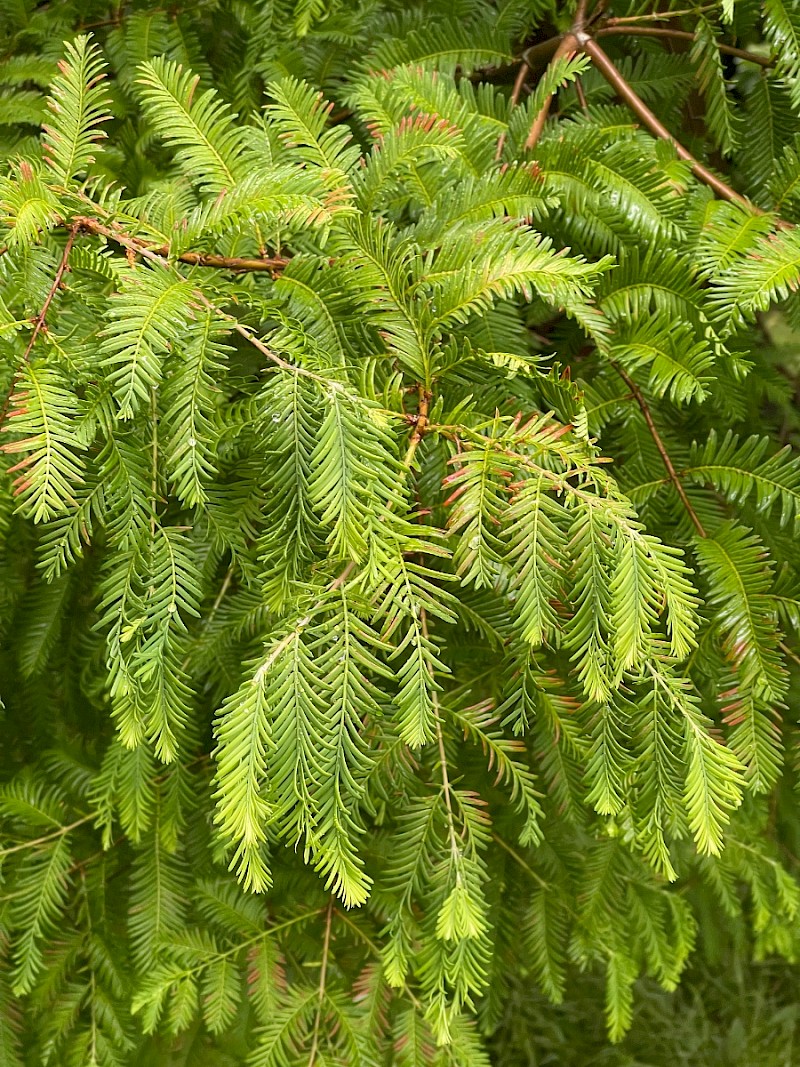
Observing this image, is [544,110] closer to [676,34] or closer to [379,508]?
[676,34]

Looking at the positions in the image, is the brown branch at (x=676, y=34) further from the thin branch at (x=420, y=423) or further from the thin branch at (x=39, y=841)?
the thin branch at (x=39, y=841)

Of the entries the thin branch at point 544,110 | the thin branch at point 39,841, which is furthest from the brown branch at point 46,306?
the thin branch at point 39,841

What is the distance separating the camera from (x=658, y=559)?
593 mm

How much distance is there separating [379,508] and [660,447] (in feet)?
1.59

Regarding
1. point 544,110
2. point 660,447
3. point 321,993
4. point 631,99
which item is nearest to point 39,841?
point 321,993

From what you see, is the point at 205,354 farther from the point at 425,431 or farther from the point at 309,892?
the point at 309,892

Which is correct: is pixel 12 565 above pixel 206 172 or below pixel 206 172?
below

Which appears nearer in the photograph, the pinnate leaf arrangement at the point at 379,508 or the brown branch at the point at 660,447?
the pinnate leaf arrangement at the point at 379,508

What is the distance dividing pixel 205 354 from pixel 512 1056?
2.09 metres

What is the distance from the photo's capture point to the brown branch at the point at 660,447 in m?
0.90

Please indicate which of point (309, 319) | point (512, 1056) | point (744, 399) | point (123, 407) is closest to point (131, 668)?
point (123, 407)

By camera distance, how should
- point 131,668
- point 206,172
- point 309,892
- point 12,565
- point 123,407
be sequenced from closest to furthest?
point 123,407 → point 131,668 → point 206,172 → point 12,565 → point 309,892

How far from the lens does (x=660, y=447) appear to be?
912 millimetres

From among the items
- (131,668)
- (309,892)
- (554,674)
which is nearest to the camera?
(131,668)
